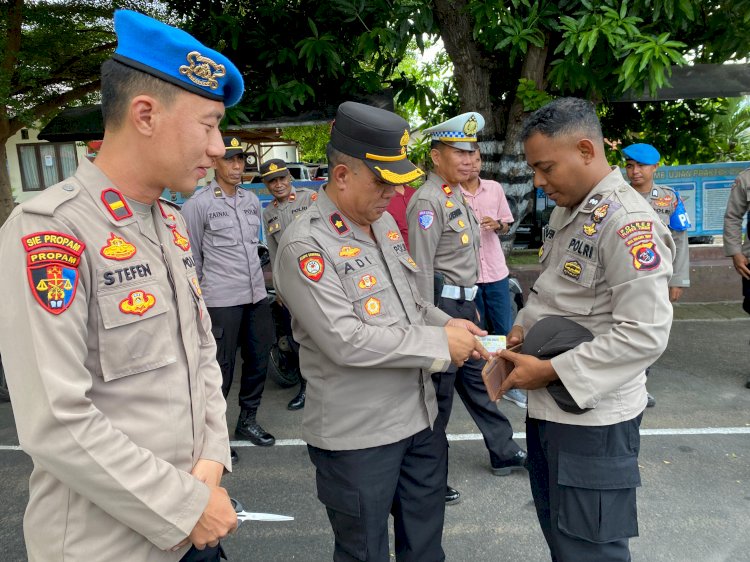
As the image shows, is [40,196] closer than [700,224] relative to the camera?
Yes

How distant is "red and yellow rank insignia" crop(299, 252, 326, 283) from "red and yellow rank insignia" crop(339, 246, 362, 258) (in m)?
0.10

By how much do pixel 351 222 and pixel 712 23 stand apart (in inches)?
216

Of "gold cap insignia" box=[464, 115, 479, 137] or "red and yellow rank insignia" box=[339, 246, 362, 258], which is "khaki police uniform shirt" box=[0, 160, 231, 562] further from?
"gold cap insignia" box=[464, 115, 479, 137]

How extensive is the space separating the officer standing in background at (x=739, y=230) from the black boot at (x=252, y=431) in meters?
3.87

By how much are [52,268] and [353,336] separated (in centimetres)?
93

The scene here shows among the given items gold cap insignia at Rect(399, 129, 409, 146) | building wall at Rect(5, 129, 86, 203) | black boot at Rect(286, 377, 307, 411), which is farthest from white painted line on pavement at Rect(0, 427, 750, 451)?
building wall at Rect(5, 129, 86, 203)

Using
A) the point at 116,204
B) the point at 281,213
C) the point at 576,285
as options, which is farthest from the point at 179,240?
the point at 281,213

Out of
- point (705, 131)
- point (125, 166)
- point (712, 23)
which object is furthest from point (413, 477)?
point (705, 131)

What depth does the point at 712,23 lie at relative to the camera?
5.68 meters

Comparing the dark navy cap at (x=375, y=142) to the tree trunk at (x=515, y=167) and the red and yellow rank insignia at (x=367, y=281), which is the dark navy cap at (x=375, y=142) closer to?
the red and yellow rank insignia at (x=367, y=281)

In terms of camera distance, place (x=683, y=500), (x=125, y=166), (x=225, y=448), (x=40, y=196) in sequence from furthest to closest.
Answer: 1. (x=683, y=500)
2. (x=225, y=448)
3. (x=125, y=166)
4. (x=40, y=196)

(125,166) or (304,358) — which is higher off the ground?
(125,166)

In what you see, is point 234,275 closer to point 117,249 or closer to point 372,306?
point 372,306

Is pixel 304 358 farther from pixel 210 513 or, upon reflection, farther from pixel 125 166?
pixel 125 166
